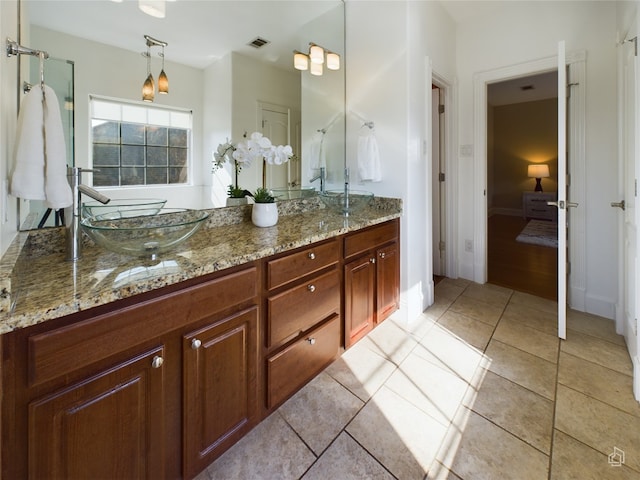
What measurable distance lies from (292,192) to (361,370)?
1286mm

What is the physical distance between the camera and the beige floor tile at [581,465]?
1175 millimetres

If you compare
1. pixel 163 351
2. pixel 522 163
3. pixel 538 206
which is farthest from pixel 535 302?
pixel 522 163

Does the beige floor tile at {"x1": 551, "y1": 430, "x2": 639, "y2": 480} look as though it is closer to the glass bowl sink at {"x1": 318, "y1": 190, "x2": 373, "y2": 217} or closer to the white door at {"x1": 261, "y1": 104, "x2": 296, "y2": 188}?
the glass bowl sink at {"x1": 318, "y1": 190, "x2": 373, "y2": 217}

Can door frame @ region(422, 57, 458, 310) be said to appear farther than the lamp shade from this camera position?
No

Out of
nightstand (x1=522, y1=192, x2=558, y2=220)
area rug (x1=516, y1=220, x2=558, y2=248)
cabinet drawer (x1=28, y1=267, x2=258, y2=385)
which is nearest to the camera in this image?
cabinet drawer (x1=28, y1=267, x2=258, y2=385)

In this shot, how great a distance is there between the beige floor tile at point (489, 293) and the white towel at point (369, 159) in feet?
4.89

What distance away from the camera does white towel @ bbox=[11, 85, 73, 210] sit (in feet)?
2.99

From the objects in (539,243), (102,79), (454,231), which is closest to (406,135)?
(454,231)

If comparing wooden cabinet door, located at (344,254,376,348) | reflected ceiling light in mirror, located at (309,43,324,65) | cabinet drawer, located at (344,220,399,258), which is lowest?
wooden cabinet door, located at (344,254,376,348)

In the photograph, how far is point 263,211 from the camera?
1.77 metres

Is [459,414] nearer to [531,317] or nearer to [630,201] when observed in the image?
[531,317]

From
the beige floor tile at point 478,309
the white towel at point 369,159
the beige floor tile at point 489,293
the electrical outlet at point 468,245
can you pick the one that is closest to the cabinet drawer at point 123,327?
the white towel at point 369,159

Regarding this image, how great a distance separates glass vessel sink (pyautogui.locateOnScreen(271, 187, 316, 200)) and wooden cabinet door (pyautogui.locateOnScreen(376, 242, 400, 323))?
715 mm

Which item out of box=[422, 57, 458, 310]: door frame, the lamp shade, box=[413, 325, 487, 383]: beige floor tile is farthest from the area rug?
box=[413, 325, 487, 383]: beige floor tile
